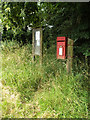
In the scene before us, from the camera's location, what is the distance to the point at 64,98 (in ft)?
9.80

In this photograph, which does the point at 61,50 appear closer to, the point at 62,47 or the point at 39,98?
the point at 62,47

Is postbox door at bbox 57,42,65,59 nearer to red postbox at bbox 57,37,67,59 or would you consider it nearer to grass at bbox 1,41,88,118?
red postbox at bbox 57,37,67,59

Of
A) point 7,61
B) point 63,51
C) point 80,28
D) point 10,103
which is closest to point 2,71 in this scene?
point 7,61

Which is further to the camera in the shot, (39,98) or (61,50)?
(61,50)

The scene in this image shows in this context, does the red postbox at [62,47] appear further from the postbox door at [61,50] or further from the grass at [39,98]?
the grass at [39,98]

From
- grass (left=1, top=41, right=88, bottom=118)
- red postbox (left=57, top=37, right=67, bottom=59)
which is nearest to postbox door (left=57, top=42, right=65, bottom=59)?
red postbox (left=57, top=37, right=67, bottom=59)

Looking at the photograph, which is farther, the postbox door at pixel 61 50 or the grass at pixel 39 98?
the postbox door at pixel 61 50

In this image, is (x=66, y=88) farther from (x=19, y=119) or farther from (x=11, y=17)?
(x=11, y=17)

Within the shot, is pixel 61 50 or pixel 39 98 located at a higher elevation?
pixel 61 50

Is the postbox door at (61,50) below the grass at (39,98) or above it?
above

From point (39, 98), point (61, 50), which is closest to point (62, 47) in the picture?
point (61, 50)

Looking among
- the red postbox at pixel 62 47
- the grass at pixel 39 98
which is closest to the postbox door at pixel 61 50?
the red postbox at pixel 62 47

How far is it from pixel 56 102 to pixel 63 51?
1.65 m

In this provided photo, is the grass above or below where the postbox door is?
below
